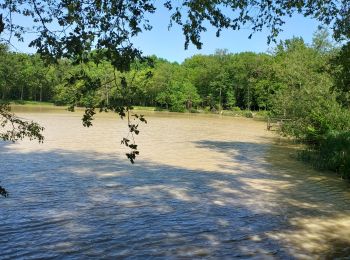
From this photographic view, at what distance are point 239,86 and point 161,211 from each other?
88128mm

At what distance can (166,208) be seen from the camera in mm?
11414

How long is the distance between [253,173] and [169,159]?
477cm

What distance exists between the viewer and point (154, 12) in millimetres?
4891

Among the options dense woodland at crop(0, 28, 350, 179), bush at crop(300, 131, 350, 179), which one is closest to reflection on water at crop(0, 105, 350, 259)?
bush at crop(300, 131, 350, 179)

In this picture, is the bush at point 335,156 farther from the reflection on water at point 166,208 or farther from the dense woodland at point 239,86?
the reflection on water at point 166,208

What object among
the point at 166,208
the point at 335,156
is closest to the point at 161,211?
the point at 166,208

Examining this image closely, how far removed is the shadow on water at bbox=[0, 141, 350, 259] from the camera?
27.1ft

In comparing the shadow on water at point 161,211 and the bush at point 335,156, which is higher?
the bush at point 335,156

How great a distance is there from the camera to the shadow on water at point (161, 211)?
8258 mm

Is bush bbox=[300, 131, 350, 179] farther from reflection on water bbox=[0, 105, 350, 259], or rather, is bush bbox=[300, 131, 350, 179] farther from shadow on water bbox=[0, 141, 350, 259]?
shadow on water bbox=[0, 141, 350, 259]

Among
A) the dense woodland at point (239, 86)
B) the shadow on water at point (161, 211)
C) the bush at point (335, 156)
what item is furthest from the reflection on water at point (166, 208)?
the dense woodland at point (239, 86)

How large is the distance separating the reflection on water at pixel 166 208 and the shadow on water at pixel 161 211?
24 millimetres

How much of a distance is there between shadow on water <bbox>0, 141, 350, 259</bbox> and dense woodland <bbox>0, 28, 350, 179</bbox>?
2832mm

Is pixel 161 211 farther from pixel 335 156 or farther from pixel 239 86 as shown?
pixel 239 86
